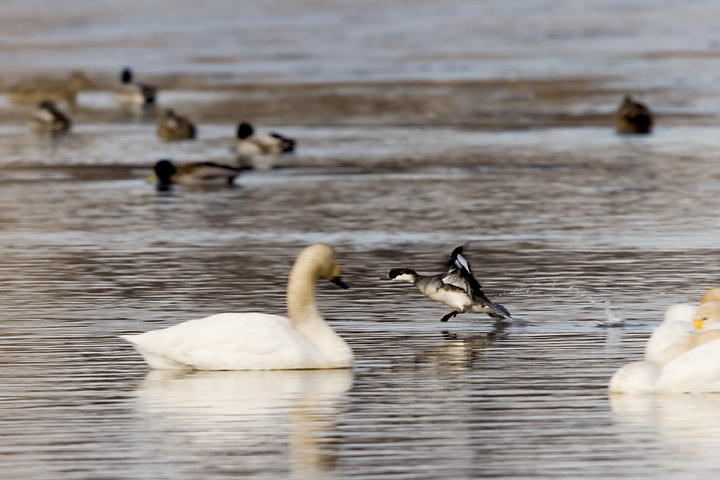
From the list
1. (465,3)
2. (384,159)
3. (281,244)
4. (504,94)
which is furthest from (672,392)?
(465,3)

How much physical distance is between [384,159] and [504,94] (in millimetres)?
13500

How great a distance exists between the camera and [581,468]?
28.2ft

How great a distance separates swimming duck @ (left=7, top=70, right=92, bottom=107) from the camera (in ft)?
147

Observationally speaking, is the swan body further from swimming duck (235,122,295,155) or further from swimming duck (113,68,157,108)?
swimming duck (113,68,157,108)

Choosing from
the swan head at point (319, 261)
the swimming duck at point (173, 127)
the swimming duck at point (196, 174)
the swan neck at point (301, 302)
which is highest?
the swan head at point (319, 261)

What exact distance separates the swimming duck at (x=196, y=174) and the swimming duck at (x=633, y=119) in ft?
28.6

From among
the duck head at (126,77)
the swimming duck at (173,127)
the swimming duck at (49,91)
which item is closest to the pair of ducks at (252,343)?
the swimming duck at (173,127)

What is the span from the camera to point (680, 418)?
32.0 feet

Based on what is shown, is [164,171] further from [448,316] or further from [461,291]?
[461,291]

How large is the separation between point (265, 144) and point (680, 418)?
68.7 feet

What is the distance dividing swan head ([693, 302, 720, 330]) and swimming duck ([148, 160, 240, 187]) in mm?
14858

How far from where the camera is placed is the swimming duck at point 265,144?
99.1 ft

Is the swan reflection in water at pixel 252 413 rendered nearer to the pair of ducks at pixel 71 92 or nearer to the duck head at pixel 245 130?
the duck head at pixel 245 130

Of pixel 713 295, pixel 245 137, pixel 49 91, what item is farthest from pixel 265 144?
pixel 713 295
